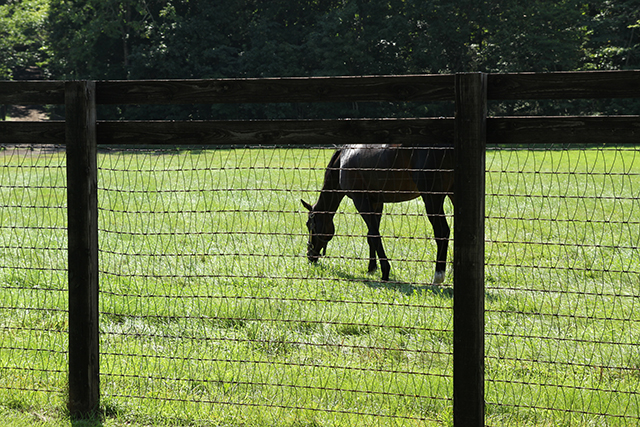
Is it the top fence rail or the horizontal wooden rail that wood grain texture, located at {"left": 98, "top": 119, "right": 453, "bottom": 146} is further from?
the top fence rail

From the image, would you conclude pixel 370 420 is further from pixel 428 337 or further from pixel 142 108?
pixel 142 108

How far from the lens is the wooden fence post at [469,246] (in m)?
3.82

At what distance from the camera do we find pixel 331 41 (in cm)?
4697

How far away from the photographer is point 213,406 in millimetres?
4617

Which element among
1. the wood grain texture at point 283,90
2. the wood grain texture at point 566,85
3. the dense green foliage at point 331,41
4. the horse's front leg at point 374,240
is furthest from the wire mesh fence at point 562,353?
the dense green foliage at point 331,41

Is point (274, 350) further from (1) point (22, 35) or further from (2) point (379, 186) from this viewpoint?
(1) point (22, 35)

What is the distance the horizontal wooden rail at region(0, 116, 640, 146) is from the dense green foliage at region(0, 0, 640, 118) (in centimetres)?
4125

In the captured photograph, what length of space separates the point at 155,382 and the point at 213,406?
1.82 feet

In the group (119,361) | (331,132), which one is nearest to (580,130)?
(331,132)

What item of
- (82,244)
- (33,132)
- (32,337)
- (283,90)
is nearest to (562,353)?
(283,90)

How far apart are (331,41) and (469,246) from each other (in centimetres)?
4466

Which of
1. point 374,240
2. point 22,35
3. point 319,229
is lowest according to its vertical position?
point 374,240

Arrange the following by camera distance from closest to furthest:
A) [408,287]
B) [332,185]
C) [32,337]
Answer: [32,337] < [408,287] < [332,185]

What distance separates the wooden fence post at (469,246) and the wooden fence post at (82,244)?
228 centimetres
